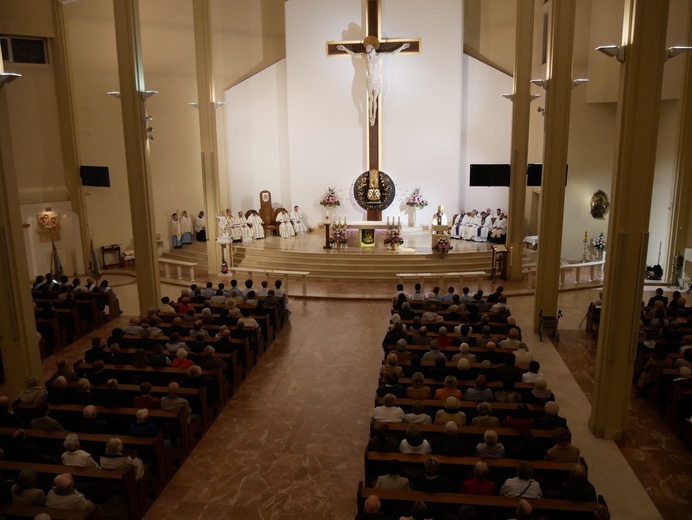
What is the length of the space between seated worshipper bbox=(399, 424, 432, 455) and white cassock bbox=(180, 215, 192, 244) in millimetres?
14870

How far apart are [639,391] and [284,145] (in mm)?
15279

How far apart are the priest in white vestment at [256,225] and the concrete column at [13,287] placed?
10981mm

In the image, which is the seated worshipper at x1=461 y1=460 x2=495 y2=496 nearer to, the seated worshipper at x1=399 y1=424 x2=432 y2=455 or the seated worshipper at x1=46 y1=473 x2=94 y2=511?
the seated worshipper at x1=399 y1=424 x2=432 y2=455

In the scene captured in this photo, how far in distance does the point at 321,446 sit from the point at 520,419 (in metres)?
2.57

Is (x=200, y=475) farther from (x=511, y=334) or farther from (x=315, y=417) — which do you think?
(x=511, y=334)

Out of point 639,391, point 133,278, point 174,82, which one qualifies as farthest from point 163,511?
point 174,82

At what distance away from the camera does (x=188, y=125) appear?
65.5 ft

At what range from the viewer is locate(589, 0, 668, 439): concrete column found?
719cm

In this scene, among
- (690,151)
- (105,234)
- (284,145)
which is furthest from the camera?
(284,145)

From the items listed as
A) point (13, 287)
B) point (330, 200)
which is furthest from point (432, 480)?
point (330, 200)

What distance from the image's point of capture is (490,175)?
635 inches

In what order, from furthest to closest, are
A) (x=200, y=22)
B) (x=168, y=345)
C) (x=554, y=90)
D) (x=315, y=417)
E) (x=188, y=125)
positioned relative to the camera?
1. (x=188, y=125)
2. (x=200, y=22)
3. (x=554, y=90)
4. (x=168, y=345)
5. (x=315, y=417)

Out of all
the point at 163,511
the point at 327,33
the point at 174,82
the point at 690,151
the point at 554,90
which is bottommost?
the point at 163,511

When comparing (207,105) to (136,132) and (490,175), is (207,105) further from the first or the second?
(490,175)
